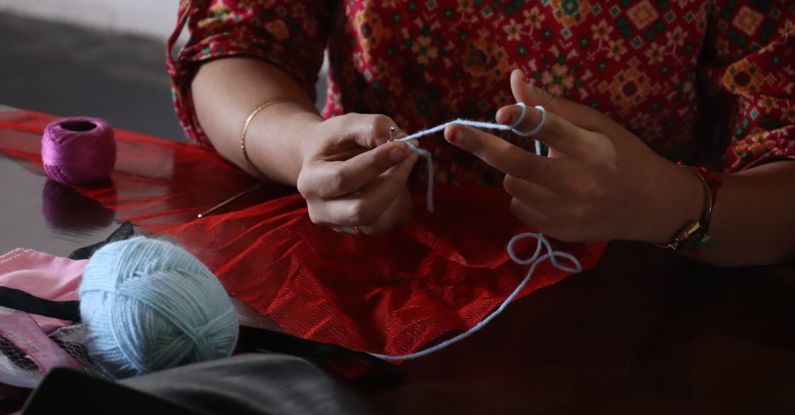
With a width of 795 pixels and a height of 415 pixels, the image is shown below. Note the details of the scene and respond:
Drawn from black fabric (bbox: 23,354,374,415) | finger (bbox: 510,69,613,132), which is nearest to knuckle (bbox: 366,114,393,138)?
finger (bbox: 510,69,613,132)

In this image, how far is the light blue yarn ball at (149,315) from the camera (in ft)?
2.14

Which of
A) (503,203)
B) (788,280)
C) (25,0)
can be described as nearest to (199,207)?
(503,203)

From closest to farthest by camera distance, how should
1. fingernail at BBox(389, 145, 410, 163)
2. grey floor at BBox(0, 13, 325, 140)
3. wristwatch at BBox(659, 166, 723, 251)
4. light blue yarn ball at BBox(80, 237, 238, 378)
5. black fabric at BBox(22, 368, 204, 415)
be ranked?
black fabric at BBox(22, 368, 204, 415), light blue yarn ball at BBox(80, 237, 238, 378), fingernail at BBox(389, 145, 410, 163), wristwatch at BBox(659, 166, 723, 251), grey floor at BBox(0, 13, 325, 140)

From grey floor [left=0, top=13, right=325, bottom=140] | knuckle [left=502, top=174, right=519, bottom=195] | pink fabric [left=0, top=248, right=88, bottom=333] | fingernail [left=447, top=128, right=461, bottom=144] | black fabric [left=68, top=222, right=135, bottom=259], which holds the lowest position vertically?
grey floor [left=0, top=13, right=325, bottom=140]

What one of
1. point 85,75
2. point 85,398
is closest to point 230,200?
point 85,398

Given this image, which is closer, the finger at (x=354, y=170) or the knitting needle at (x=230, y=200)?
the finger at (x=354, y=170)

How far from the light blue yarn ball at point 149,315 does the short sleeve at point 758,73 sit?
0.59m

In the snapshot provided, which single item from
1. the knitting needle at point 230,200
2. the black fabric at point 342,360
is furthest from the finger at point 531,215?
the knitting needle at point 230,200

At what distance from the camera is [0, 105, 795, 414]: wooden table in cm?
68

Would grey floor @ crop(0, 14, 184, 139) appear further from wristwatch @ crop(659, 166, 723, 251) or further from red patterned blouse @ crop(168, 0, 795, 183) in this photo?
wristwatch @ crop(659, 166, 723, 251)

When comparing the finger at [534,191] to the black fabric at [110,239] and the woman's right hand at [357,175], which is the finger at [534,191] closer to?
the woman's right hand at [357,175]

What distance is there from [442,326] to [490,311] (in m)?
0.05

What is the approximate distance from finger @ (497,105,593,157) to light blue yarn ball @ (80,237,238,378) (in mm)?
266

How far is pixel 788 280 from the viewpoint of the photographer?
2.92ft
